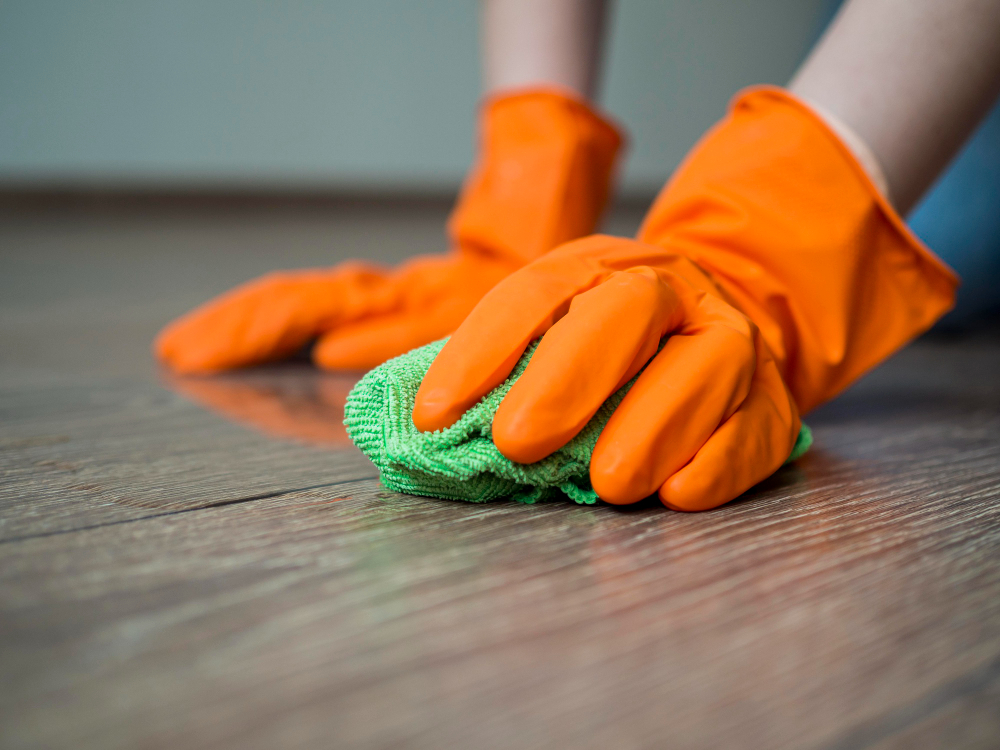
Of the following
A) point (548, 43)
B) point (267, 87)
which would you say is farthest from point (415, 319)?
point (267, 87)

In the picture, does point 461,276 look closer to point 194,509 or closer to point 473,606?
point 194,509

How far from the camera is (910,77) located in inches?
22.7

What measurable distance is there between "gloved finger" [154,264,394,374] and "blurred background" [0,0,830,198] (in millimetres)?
1277

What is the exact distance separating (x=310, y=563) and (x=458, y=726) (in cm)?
13

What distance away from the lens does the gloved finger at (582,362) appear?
396 millimetres

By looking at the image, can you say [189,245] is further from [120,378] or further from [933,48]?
[933,48]

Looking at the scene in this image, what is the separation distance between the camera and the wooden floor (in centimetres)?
25

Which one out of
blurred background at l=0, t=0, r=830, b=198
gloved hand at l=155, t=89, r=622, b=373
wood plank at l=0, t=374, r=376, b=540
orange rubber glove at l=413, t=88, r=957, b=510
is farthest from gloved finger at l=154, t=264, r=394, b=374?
blurred background at l=0, t=0, r=830, b=198

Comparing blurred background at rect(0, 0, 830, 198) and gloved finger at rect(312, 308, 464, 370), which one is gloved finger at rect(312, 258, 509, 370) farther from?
blurred background at rect(0, 0, 830, 198)

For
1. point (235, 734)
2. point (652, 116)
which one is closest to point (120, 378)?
point (235, 734)

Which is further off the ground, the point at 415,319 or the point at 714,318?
the point at 714,318

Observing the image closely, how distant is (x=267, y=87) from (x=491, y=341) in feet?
6.91

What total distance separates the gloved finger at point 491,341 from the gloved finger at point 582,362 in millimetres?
14

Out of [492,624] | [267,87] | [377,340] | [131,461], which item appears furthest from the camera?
[267,87]
